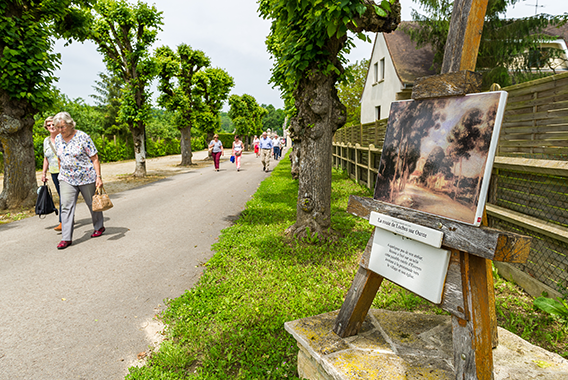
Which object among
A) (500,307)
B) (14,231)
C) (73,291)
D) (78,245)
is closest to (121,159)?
(14,231)

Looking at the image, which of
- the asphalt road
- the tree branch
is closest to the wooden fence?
the tree branch

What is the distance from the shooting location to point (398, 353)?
231 centimetres

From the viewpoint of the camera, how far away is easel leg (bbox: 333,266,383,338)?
2422mm

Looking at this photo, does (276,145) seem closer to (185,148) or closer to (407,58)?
(185,148)

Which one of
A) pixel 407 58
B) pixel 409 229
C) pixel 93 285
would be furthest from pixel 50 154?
pixel 407 58

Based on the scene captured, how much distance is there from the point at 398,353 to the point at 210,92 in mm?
25802

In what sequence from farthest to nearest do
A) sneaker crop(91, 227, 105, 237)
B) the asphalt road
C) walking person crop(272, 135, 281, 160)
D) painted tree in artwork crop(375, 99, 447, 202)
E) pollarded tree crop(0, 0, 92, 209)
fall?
walking person crop(272, 135, 281, 160) → pollarded tree crop(0, 0, 92, 209) → sneaker crop(91, 227, 105, 237) → the asphalt road → painted tree in artwork crop(375, 99, 447, 202)

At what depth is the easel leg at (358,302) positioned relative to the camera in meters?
2.42

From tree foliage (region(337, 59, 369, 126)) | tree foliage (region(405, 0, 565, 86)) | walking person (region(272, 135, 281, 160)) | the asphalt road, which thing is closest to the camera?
the asphalt road

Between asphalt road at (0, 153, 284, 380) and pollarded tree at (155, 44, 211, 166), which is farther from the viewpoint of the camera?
pollarded tree at (155, 44, 211, 166)

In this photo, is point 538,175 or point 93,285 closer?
point 538,175

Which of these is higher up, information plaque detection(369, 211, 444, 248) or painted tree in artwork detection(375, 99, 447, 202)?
painted tree in artwork detection(375, 99, 447, 202)

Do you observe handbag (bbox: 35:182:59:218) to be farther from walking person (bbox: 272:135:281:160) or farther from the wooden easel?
walking person (bbox: 272:135:281:160)

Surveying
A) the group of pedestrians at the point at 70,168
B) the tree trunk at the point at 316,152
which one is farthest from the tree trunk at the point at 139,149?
the tree trunk at the point at 316,152
